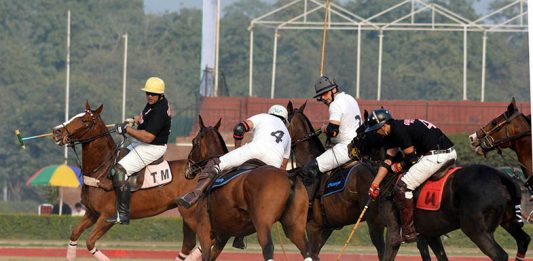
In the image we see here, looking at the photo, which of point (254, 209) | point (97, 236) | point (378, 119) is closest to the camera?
point (254, 209)

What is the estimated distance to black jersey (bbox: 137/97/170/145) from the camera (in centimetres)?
1859

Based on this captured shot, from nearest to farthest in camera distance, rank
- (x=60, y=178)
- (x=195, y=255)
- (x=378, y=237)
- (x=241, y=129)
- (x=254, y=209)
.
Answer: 1. (x=254, y=209)
2. (x=241, y=129)
3. (x=195, y=255)
4. (x=378, y=237)
5. (x=60, y=178)

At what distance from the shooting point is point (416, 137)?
16391 millimetres

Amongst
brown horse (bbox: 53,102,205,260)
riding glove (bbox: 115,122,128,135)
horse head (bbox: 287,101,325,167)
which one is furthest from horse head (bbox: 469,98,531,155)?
riding glove (bbox: 115,122,128,135)

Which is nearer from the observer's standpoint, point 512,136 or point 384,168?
point 384,168

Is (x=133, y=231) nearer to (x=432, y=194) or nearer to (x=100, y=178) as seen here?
(x=100, y=178)

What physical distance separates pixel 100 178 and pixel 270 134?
3031mm

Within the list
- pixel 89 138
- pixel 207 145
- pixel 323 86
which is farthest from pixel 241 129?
pixel 89 138

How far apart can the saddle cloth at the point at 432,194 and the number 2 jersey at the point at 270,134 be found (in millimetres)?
1868

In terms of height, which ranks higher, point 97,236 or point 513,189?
point 513,189

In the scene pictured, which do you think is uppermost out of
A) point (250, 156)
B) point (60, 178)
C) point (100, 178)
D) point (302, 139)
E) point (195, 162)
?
point (302, 139)

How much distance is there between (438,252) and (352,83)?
234 ft

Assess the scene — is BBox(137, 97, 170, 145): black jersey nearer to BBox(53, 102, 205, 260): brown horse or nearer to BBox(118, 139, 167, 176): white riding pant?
BBox(118, 139, 167, 176): white riding pant

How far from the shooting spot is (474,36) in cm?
9400
